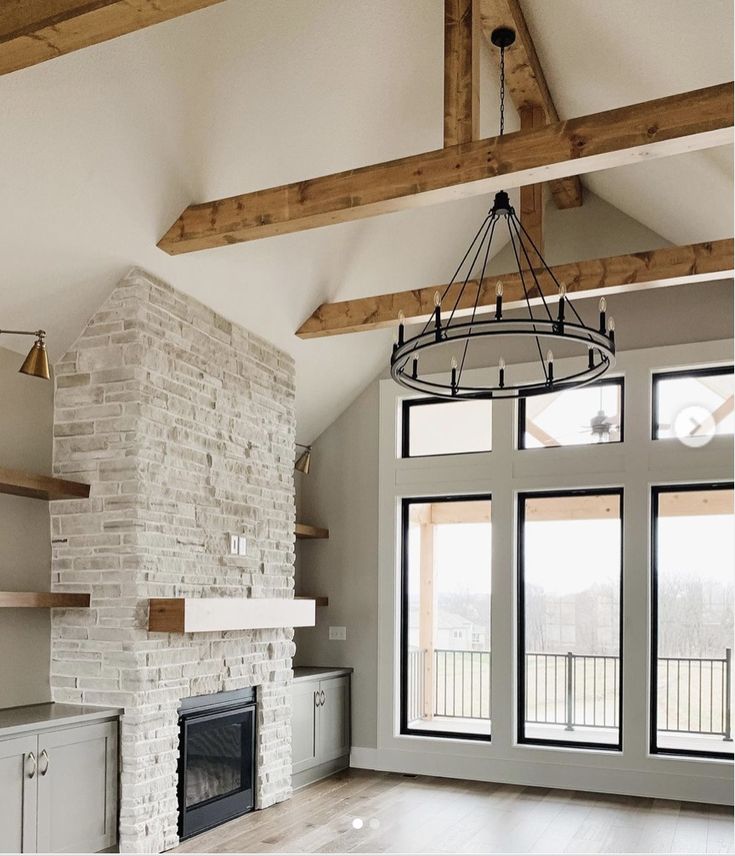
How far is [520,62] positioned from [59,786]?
5029mm

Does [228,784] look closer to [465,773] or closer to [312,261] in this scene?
[465,773]

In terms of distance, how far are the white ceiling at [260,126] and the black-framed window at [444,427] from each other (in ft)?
5.51

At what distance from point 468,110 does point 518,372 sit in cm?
330

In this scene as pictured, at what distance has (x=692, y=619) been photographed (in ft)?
23.3

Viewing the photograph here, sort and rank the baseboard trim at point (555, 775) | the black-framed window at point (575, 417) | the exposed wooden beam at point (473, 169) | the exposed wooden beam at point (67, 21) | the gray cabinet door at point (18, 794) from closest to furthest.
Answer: the exposed wooden beam at point (67, 21), the exposed wooden beam at point (473, 169), the gray cabinet door at point (18, 794), the baseboard trim at point (555, 775), the black-framed window at point (575, 417)

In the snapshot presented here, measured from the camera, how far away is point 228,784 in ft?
20.5

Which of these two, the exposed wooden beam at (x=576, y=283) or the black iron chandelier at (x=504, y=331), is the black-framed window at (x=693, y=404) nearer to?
the black iron chandelier at (x=504, y=331)

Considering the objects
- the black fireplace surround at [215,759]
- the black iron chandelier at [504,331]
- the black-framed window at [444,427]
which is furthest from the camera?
the black-framed window at [444,427]

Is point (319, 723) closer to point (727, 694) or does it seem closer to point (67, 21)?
point (727, 694)

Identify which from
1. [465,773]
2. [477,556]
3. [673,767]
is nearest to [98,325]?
[477,556]

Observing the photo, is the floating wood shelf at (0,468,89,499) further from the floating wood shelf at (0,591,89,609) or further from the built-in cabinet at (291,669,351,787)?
the built-in cabinet at (291,669,351,787)

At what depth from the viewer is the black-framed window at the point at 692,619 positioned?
6984 millimetres

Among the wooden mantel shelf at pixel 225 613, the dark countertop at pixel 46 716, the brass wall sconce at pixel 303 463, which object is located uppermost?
the brass wall sconce at pixel 303 463

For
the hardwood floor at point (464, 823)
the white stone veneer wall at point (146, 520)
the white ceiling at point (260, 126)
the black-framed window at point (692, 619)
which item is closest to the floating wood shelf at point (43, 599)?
the white stone veneer wall at point (146, 520)
